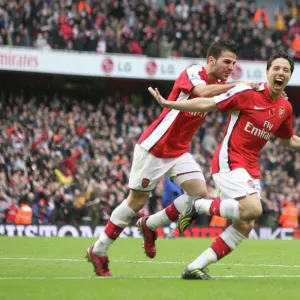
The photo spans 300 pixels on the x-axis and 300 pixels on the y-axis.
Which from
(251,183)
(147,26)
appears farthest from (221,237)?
(147,26)

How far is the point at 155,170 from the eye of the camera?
9914 millimetres

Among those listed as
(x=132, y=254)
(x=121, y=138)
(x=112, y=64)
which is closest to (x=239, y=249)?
(x=132, y=254)

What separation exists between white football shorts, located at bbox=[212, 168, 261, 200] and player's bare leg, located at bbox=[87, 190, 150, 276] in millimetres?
1177

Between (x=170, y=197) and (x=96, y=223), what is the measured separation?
2.35m

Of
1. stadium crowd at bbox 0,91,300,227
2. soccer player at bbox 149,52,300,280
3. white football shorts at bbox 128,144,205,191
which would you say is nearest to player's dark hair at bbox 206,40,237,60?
soccer player at bbox 149,52,300,280

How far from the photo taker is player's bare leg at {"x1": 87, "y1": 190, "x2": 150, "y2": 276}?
9430 millimetres

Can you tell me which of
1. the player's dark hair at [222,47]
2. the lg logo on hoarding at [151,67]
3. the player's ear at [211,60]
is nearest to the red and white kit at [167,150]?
the player's ear at [211,60]

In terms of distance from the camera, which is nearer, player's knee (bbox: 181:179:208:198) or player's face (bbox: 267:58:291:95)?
player's face (bbox: 267:58:291:95)

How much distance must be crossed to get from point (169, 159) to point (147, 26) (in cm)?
1978

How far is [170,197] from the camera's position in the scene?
68.4 feet

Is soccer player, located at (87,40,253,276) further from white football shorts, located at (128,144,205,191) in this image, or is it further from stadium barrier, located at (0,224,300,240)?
stadium barrier, located at (0,224,300,240)

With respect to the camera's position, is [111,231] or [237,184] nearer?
[237,184]

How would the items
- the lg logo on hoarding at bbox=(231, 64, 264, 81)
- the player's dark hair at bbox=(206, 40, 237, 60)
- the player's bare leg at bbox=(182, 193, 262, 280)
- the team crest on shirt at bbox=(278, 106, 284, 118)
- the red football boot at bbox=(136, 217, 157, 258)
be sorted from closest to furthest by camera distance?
the player's bare leg at bbox=(182, 193, 262, 280) → the team crest on shirt at bbox=(278, 106, 284, 118) → the player's dark hair at bbox=(206, 40, 237, 60) → the red football boot at bbox=(136, 217, 157, 258) → the lg logo on hoarding at bbox=(231, 64, 264, 81)

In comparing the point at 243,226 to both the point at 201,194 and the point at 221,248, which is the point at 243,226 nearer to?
the point at 221,248
